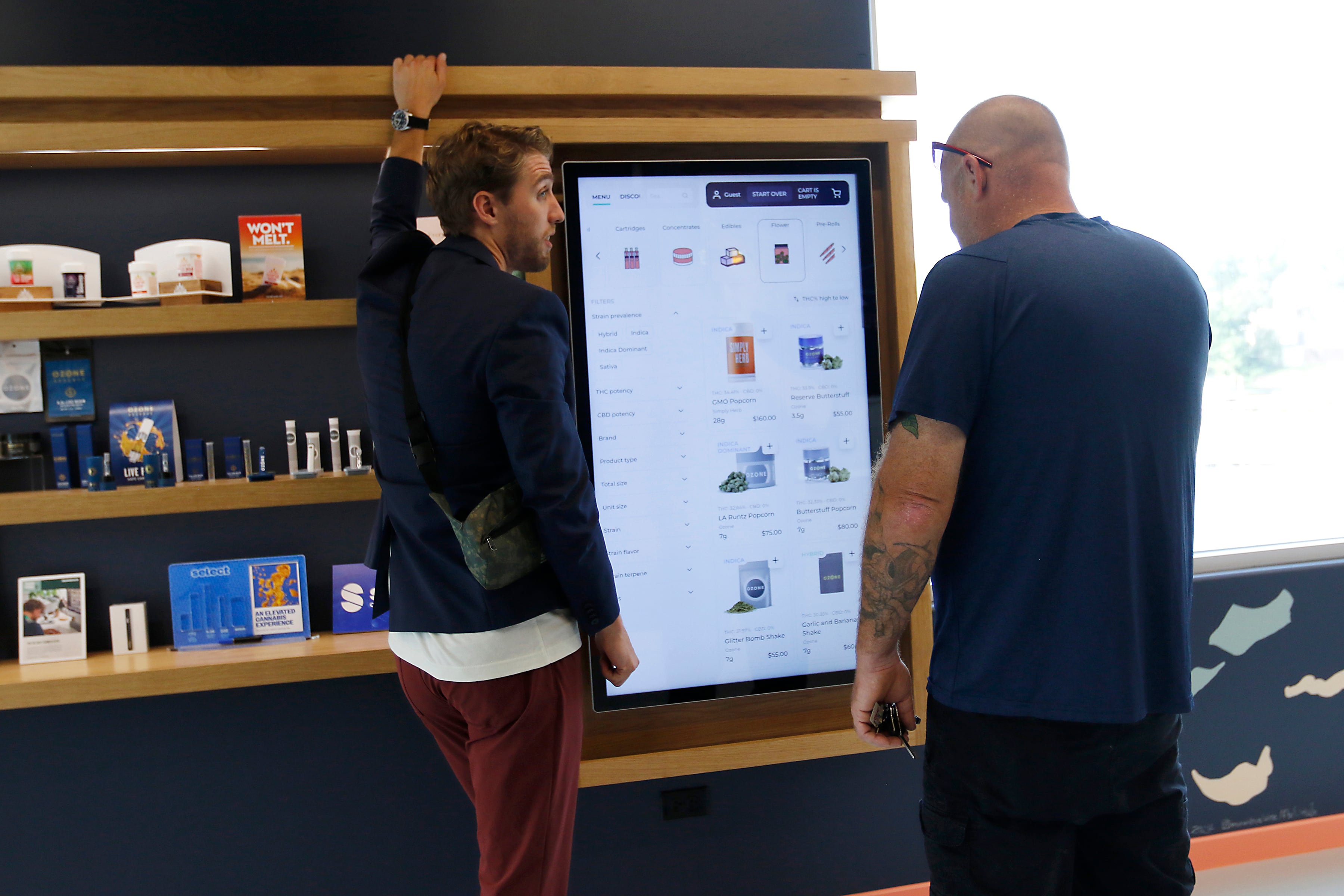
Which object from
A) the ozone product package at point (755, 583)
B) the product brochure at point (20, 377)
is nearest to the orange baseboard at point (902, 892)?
the ozone product package at point (755, 583)

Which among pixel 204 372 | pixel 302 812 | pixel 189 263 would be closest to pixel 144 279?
pixel 189 263

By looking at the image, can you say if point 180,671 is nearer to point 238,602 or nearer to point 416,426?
point 238,602

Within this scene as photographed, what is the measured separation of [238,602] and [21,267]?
0.91m

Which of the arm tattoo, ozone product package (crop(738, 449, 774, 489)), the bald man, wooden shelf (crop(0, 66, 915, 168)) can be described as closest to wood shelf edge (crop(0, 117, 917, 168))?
wooden shelf (crop(0, 66, 915, 168))

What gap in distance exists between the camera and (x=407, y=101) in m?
1.90

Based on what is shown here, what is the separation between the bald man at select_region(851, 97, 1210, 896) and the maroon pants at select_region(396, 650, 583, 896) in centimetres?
57

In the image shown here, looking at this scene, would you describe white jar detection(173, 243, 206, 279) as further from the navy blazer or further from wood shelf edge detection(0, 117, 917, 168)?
the navy blazer

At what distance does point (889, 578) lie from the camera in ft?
4.35

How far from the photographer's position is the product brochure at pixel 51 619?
2.06 metres

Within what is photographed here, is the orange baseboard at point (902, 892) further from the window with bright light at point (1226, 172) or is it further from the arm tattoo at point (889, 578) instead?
the arm tattoo at point (889, 578)

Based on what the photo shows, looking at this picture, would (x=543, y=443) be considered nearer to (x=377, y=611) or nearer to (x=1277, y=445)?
(x=377, y=611)

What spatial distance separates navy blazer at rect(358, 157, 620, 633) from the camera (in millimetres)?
1431

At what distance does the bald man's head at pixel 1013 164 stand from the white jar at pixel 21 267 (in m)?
2.05

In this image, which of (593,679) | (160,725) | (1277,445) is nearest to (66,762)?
(160,725)
